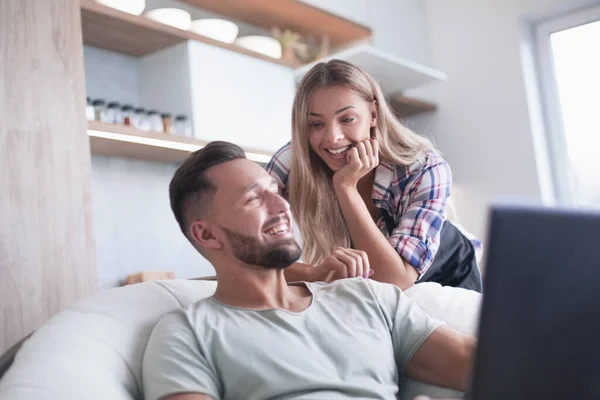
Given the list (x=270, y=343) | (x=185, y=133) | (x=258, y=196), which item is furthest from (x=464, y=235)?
(x=185, y=133)

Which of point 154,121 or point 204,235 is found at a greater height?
point 154,121

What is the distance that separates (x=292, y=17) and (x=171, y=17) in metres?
0.91

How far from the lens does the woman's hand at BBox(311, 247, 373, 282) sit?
5.24 feet

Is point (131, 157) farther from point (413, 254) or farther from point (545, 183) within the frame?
point (545, 183)

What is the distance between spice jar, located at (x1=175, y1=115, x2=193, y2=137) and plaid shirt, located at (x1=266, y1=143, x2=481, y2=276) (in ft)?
2.99

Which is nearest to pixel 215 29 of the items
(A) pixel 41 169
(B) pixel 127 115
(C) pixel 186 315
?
(B) pixel 127 115

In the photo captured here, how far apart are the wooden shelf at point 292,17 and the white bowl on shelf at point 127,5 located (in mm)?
533

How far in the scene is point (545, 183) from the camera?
4062 mm

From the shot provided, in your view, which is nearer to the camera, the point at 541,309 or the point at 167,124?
the point at 541,309

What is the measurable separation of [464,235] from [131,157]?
1.48 meters

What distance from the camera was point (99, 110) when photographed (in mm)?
2604

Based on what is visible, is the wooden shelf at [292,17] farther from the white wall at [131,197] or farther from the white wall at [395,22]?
the white wall at [131,197]

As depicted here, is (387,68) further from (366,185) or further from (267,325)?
(267,325)

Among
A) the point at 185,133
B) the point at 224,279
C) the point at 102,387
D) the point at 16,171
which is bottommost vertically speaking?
the point at 102,387
